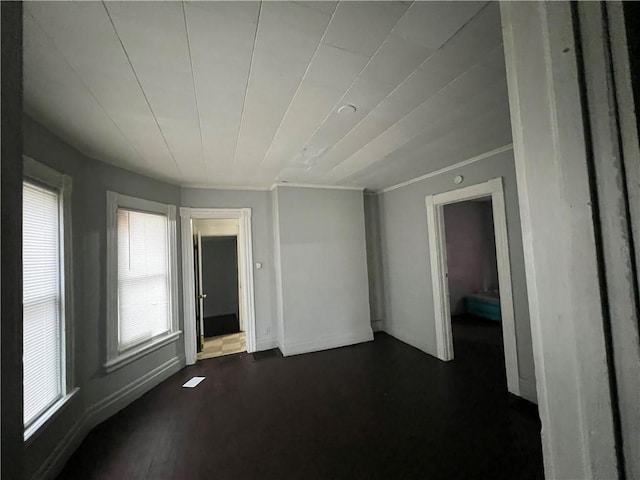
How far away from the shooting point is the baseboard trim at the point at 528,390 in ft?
7.73

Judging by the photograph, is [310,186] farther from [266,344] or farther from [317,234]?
[266,344]

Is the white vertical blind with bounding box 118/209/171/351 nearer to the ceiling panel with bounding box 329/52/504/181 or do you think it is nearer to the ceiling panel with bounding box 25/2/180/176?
the ceiling panel with bounding box 25/2/180/176

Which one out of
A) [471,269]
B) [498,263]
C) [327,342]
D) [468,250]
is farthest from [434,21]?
[471,269]

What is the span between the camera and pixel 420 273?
11.8 ft

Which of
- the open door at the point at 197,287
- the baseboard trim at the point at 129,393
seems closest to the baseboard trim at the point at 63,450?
the baseboard trim at the point at 129,393

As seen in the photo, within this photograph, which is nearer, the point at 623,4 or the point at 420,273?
the point at 623,4

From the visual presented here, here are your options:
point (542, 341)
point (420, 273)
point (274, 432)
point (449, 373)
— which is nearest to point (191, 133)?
point (542, 341)

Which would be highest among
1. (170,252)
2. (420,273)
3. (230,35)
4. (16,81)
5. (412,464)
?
(230,35)

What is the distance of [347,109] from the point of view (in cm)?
175

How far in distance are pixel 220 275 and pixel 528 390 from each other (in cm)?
588

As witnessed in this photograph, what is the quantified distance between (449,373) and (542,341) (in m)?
2.96

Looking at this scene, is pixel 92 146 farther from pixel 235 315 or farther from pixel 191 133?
pixel 235 315

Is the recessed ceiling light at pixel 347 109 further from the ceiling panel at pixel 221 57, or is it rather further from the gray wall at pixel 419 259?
the gray wall at pixel 419 259

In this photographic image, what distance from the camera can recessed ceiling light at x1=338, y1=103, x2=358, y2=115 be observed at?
1.72m
